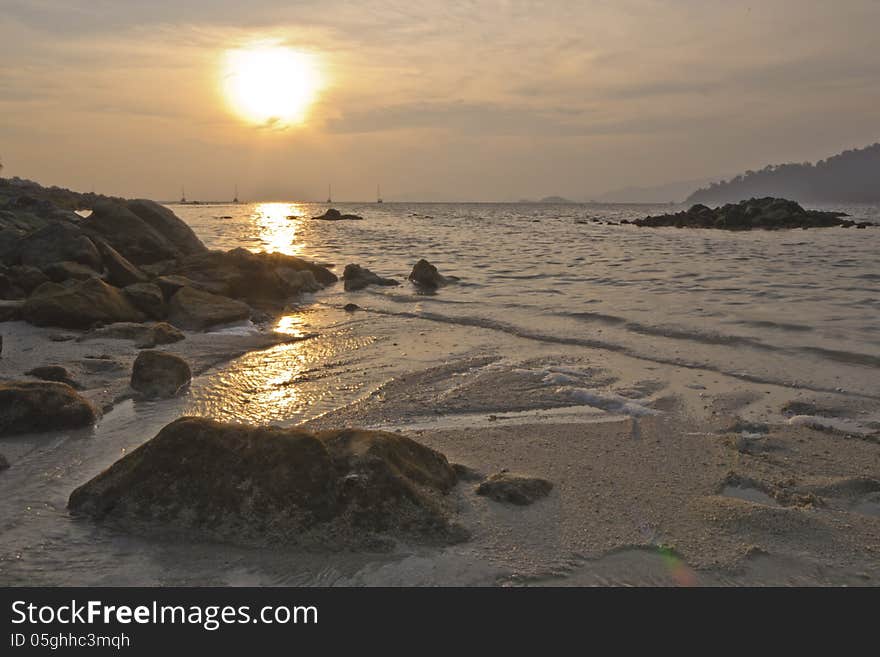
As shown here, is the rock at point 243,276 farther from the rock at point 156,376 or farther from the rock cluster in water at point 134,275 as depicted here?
the rock at point 156,376

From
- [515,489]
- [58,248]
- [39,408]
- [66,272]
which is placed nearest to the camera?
[515,489]

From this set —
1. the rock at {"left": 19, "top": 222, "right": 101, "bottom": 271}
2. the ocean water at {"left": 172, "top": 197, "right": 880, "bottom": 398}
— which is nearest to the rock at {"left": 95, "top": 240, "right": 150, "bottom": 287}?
the rock at {"left": 19, "top": 222, "right": 101, "bottom": 271}

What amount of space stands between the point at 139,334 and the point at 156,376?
2952mm

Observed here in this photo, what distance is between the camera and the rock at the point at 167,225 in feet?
53.7

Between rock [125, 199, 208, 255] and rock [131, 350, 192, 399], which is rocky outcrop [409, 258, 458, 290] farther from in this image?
rock [131, 350, 192, 399]

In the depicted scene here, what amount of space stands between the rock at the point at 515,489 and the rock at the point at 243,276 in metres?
9.49

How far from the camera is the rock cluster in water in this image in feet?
30.9

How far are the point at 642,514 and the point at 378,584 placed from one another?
167 cm

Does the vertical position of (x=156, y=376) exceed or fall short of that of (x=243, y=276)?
it falls short

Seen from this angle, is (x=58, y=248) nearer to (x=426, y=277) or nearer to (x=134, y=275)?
(x=134, y=275)

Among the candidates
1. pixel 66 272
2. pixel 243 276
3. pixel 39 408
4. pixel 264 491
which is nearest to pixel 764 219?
pixel 243 276

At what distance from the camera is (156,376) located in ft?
20.3

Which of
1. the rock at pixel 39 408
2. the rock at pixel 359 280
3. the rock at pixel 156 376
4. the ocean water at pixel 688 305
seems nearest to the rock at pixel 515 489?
the rock at pixel 39 408
